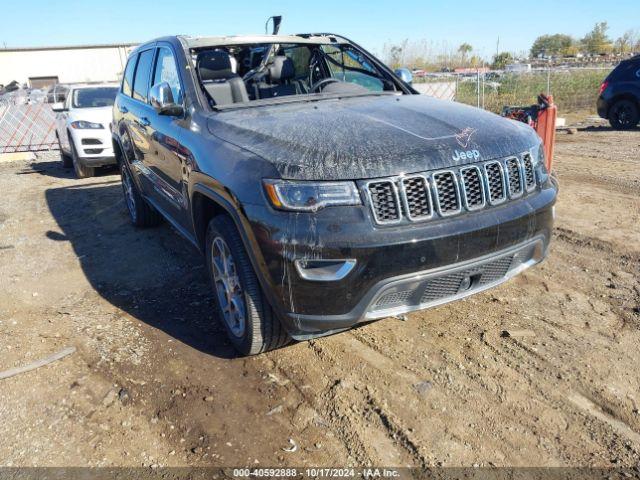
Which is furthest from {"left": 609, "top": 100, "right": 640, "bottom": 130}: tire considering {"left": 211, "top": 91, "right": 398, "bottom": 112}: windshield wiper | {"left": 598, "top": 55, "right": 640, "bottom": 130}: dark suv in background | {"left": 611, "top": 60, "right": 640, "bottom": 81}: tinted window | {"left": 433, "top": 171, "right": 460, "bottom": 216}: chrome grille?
{"left": 433, "top": 171, "right": 460, "bottom": 216}: chrome grille

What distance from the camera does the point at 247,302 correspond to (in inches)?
113

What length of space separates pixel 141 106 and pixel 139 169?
2.00ft

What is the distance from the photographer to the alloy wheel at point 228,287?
119 inches

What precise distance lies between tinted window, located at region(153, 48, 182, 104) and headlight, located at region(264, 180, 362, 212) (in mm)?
1634

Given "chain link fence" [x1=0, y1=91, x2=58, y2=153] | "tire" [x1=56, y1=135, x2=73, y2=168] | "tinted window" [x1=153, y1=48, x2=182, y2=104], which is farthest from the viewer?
"chain link fence" [x1=0, y1=91, x2=58, y2=153]

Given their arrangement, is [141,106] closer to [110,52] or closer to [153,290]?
[153,290]

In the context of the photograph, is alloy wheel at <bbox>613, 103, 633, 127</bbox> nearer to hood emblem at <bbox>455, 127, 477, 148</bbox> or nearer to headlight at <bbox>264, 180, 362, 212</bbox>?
hood emblem at <bbox>455, 127, 477, 148</bbox>

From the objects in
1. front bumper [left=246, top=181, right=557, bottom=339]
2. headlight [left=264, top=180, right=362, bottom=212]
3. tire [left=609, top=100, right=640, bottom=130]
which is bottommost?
tire [left=609, top=100, right=640, bottom=130]

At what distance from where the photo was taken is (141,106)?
4.75m

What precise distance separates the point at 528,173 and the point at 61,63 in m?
62.0

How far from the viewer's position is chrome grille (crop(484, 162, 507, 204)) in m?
2.78

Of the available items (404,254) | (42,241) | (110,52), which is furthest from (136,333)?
(110,52)

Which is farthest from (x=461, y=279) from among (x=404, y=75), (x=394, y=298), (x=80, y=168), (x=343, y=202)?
(x=80, y=168)

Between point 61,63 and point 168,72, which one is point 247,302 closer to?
point 168,72
